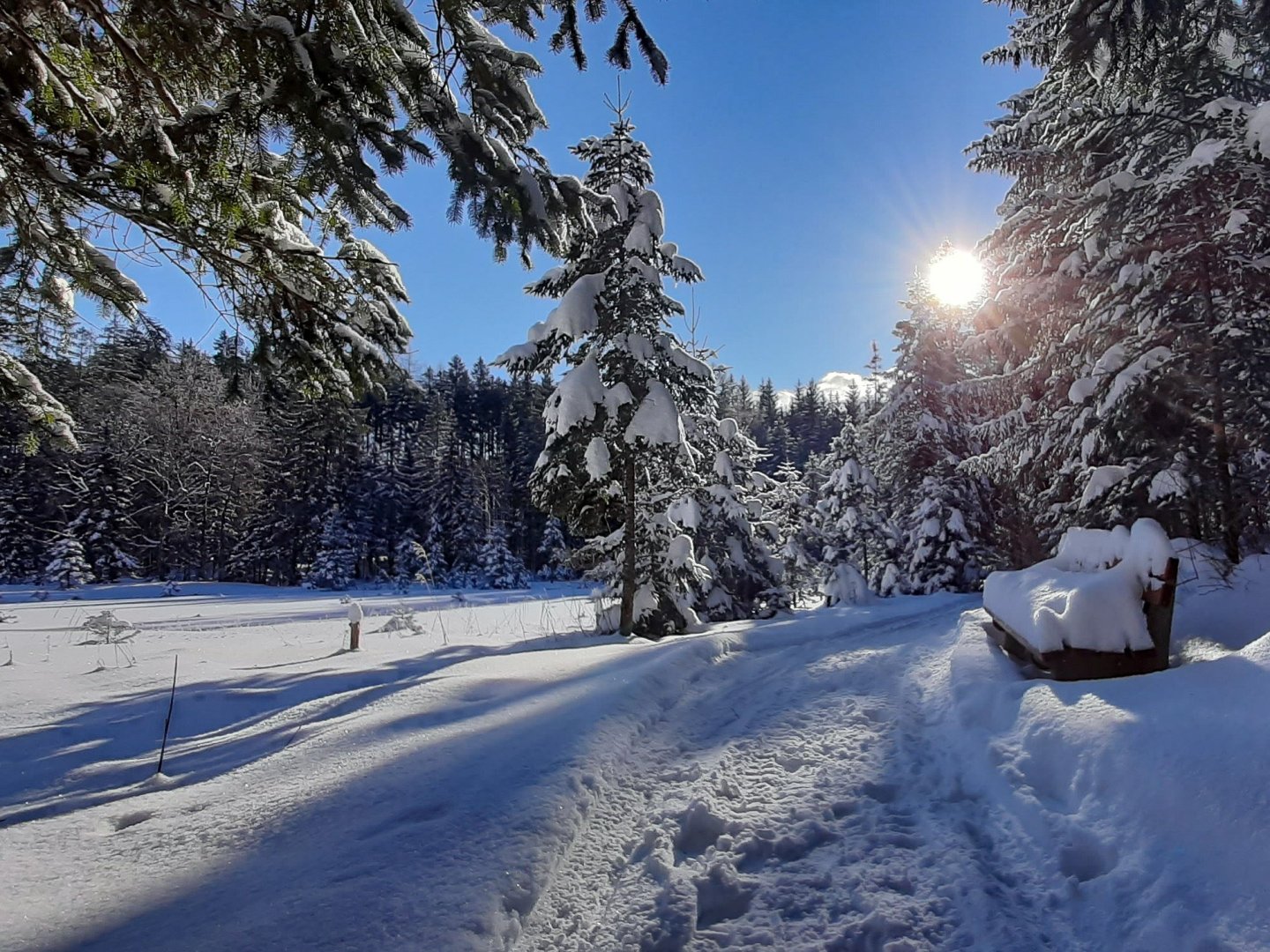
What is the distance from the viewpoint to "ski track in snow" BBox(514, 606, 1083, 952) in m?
2.59

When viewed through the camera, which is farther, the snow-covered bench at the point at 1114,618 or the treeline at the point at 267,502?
the treeline at the point at 267,502

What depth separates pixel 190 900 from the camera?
2.67 m

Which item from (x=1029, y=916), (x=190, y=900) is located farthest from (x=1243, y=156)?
(x=190, y=900)

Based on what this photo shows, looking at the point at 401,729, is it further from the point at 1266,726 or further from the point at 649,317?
the point at 649,317

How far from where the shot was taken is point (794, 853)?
319 cm

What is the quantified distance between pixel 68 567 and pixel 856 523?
3820cm

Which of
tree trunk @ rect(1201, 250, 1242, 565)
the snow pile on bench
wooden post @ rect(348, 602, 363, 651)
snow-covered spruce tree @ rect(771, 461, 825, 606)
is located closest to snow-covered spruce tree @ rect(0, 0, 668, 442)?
the snow pile on bench

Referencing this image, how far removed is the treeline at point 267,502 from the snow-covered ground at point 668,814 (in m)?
20.3

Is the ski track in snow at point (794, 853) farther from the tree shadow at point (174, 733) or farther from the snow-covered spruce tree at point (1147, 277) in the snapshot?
the snow-covered spruce tree at point (1147, 277)

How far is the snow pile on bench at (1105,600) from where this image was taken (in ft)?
16.6

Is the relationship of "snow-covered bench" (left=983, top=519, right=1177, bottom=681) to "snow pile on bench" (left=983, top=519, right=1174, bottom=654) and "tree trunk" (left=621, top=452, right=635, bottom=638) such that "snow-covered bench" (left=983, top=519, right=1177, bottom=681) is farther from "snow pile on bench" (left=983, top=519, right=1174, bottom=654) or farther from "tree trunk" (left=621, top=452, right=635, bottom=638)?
"tree trunk" (left=621, top=452, right=635, bottom=638)

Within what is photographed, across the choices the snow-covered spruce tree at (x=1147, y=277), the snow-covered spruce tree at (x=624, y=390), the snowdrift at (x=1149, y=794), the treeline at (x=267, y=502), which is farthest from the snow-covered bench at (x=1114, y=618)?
the treeline at (x=267, y=502)

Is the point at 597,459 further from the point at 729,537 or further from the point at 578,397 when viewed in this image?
the point at 729,537

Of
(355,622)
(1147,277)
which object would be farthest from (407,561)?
(1147,277)
